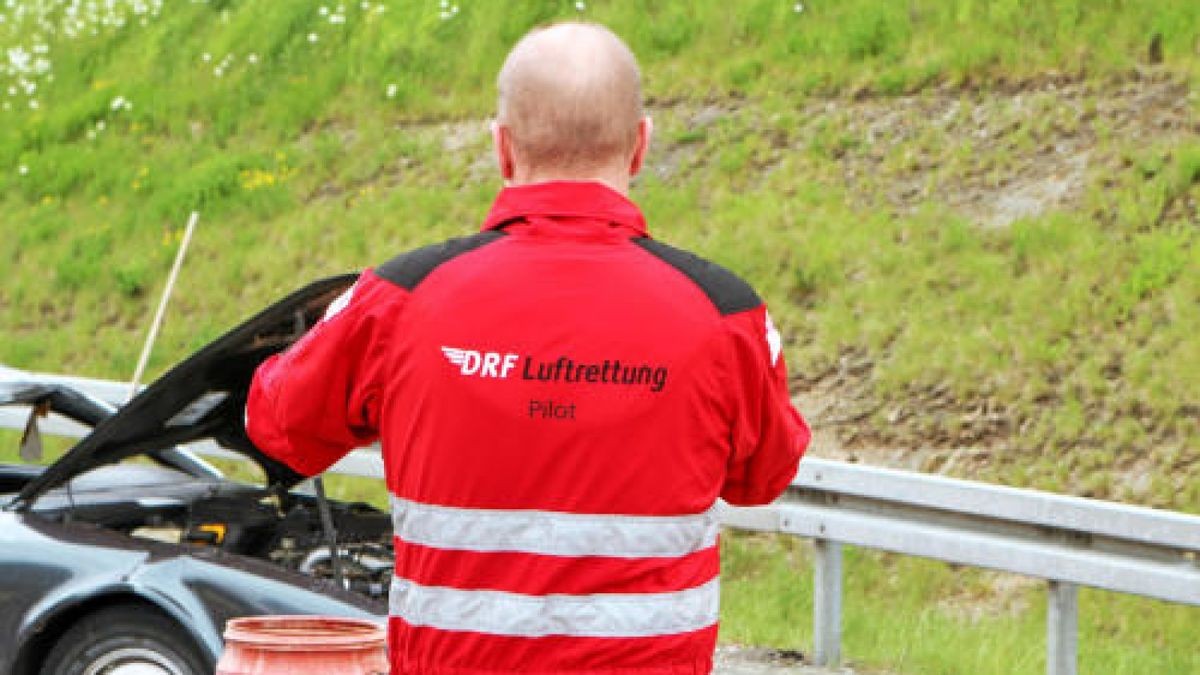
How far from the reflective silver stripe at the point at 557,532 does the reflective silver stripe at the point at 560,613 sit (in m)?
0.06

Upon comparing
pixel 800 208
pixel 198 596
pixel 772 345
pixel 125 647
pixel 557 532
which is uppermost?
pixel 800 208

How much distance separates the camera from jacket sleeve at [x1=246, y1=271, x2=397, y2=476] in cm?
330

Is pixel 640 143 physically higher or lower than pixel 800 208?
higher

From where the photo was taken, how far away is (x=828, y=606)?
864 centimetres

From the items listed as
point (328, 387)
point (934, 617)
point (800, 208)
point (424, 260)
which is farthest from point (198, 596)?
point (800, 208)

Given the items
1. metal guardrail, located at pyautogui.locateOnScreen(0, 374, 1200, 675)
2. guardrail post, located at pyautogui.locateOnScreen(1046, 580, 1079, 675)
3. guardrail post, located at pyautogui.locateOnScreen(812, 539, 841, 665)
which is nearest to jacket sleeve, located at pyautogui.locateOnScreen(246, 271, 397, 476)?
metal guardrail, located at pyautogui.locateOnScreen(0, 374, 1200, 675)

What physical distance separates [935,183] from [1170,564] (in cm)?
701

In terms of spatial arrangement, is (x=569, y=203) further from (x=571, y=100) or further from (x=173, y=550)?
(x=173, y=550)

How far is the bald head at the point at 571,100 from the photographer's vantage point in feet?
10.6

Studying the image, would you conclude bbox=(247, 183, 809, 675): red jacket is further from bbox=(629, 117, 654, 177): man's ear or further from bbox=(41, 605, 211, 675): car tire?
bbox=(41, 605, 211, 675): car tire

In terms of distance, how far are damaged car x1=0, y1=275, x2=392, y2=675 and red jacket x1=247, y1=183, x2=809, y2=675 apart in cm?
264

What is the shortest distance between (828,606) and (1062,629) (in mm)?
1217

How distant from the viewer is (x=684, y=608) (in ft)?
10.7

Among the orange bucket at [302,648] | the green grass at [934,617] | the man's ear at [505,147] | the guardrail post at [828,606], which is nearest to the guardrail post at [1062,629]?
the green grass at [934,617]
